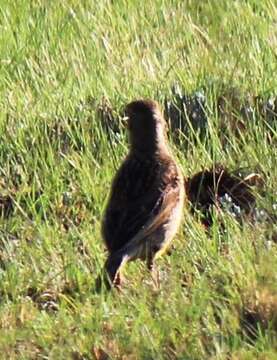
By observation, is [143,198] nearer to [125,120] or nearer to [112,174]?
[112,174]

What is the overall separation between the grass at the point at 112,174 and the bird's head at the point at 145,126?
384mm

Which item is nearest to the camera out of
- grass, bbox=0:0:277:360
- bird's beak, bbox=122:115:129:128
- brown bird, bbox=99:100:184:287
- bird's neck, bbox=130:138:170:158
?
grass, bbox=0:0:277:360

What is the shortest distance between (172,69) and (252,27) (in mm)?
870

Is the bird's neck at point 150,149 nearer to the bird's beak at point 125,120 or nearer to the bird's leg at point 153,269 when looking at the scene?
the bird's beak at point 125,120

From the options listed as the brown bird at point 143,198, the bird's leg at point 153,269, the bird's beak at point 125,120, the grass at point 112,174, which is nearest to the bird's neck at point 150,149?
the brown bird at point 143,198

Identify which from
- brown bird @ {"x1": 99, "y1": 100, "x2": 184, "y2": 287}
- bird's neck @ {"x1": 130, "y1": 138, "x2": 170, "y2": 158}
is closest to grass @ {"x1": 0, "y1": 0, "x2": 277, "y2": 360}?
brown bird @ {"x1": 99, "y1": 100, "x2": 184, "y2": 287}

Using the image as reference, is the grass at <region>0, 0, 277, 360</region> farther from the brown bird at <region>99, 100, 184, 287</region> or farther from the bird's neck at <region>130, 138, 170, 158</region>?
the bird's neck at <region>130, 138, 170, 158</region>

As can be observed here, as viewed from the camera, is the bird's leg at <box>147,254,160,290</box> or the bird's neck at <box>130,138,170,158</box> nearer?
the bird's leg at <box>147,254,160,290</box>

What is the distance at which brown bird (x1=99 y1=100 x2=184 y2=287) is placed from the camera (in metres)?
7.12

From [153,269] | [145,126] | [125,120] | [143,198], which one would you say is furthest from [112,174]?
[153,269]

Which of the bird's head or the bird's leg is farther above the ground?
the bird's head

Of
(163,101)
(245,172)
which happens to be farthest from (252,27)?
(245,172)

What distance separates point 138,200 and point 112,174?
0.99 m

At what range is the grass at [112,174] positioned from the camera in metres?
6.59
